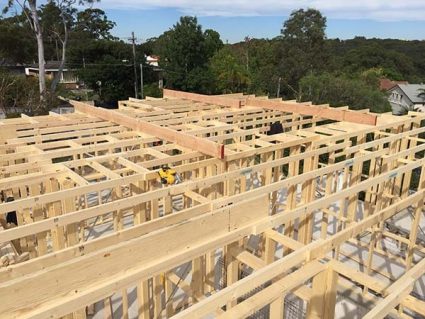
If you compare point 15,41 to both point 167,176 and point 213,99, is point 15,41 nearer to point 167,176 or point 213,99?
point 213,99

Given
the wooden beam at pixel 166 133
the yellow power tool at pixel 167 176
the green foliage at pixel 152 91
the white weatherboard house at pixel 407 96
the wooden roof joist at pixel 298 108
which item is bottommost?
the white weatherboard house at pixel 407 96

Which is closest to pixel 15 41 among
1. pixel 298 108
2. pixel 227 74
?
pixel 227 74

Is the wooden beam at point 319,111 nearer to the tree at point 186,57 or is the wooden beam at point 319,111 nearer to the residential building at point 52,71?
the tree at point 186,57

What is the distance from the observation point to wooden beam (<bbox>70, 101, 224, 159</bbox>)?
6.12 m

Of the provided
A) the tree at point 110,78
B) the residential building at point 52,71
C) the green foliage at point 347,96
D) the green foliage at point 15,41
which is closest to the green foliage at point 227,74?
the tree at point 110,78

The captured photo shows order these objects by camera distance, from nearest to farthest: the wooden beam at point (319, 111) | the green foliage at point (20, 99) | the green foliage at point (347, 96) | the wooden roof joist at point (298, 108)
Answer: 1. the wooden beam at point (319, 111)
2. the wooden roof joist at point (298, 108)
3. the green foliage at point (20, 99)
4. the green foliage at point (347, 96)

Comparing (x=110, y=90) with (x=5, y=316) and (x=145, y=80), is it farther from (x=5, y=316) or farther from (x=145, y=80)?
(x=5, y=316)

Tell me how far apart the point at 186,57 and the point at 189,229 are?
2765 cm

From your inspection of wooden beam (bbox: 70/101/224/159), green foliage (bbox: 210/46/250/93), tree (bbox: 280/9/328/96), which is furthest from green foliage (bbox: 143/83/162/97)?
wooden beam (bbox: 70/101/224/159)

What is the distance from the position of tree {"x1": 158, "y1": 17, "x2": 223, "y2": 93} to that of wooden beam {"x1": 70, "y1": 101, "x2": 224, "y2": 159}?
20557 mm

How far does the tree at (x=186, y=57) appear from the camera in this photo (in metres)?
29.7

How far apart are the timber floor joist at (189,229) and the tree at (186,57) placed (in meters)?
19.6

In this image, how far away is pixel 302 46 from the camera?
127 ft

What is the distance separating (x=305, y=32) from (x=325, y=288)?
1533 inches
